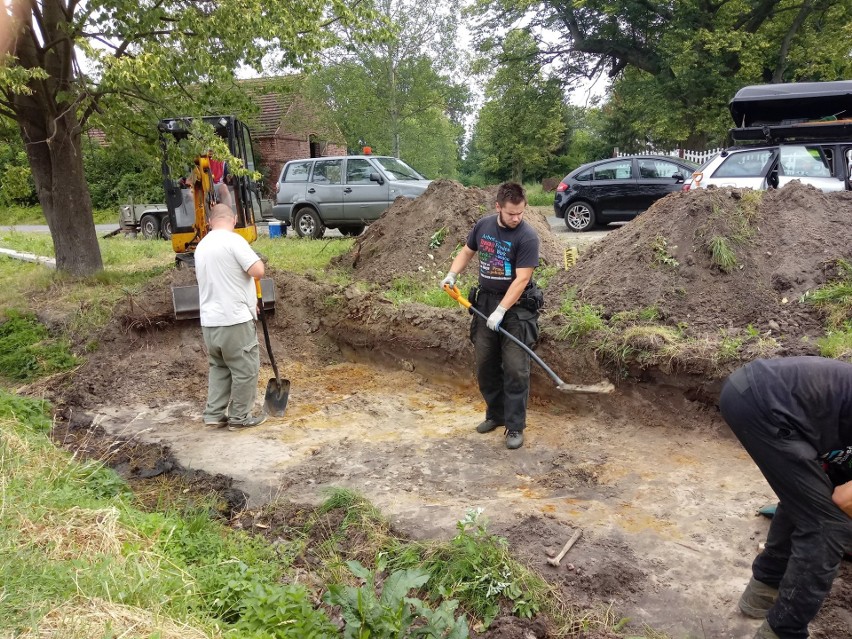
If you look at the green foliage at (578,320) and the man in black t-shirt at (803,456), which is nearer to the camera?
the man in black t-shirt at (803,456)

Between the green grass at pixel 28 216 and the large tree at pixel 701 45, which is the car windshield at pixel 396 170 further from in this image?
the green grass at pixel 28 216

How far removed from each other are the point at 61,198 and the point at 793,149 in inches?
401

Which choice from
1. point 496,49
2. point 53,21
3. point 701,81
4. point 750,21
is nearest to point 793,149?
point 53,21

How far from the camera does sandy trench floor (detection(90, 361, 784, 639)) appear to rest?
10.8 ft

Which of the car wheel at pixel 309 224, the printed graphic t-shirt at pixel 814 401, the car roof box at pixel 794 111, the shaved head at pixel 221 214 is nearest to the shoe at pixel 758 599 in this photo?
the printed graphic t-shirt at pixel 814 401

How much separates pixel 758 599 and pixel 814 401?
1.06 metres

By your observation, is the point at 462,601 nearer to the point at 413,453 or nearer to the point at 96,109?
the point at 413,453

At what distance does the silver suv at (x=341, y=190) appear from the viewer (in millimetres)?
13445

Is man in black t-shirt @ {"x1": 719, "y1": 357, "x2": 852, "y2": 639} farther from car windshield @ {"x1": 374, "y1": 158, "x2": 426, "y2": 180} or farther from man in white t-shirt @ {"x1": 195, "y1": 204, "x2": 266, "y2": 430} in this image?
car windshield @ {"x1": 374, "y1": 158, "x2": 426, "y2": 180}

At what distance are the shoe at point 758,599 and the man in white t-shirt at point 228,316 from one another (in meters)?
3.94

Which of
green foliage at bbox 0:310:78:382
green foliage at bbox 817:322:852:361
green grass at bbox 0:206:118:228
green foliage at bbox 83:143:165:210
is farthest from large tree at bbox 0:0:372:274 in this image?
green grass at bbox 0:206:118:228

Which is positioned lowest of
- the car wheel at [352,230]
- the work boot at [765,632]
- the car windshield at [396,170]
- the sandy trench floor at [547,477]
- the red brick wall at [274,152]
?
the sandy trench floor at [547,477]

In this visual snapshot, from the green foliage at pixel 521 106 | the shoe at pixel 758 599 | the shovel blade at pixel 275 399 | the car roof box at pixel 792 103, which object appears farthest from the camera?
the green foliage at pixel 521 106

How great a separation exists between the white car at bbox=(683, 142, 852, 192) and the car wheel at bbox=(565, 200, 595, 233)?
3940 mm
